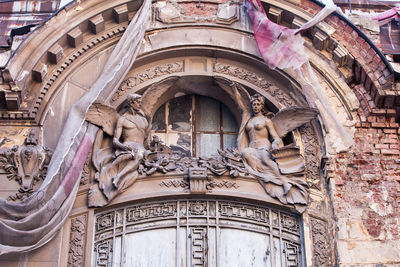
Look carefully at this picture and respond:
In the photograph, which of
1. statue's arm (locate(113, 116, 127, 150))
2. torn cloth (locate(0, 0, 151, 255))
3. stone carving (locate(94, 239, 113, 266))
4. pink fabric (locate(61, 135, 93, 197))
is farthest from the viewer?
statue's arm (locate(113, 116, 127, 150))

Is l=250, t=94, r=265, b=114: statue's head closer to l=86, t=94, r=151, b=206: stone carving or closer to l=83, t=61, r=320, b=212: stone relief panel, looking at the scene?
l=83, t=61, r=320, b=212: stone relief panel

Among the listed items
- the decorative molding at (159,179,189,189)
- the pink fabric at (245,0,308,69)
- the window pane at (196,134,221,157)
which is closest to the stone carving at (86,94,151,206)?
the decorative molding at (159,179,189,189)

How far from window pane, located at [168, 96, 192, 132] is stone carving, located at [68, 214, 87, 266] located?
2543 mm

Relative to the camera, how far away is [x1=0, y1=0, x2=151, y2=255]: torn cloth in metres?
8.70

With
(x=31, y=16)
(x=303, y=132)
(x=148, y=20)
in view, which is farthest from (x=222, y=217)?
(x=31, y=16)

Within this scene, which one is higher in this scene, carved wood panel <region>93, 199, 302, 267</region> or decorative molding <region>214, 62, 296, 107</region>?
decorative molding <region>214, 62, 296, 107</region>

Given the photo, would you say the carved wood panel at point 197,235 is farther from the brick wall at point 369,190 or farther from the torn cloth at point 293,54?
the torn cloth at point 293,54

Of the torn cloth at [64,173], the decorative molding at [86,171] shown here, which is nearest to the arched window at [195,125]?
the torn cloth at [64,173]

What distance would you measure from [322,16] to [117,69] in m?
3.68

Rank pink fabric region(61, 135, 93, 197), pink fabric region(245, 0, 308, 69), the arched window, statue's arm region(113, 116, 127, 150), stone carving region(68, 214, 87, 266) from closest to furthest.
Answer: pink fabric region(61, 135, 93, 197)
stone carving region(68, 214, 87, 266)
statue's arm region(113, 116, 127, 150)
pink fabric region(245, 0, 308, 69)
the arched window

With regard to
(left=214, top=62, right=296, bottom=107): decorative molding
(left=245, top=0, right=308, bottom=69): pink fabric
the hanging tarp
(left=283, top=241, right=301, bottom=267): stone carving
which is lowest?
(left=283, top=241, right=301, bottom=267): stone carving

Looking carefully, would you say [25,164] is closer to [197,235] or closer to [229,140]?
[197,235]

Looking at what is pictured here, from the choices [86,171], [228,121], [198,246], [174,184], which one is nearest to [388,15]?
[228,121]

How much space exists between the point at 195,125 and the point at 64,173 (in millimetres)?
2906
